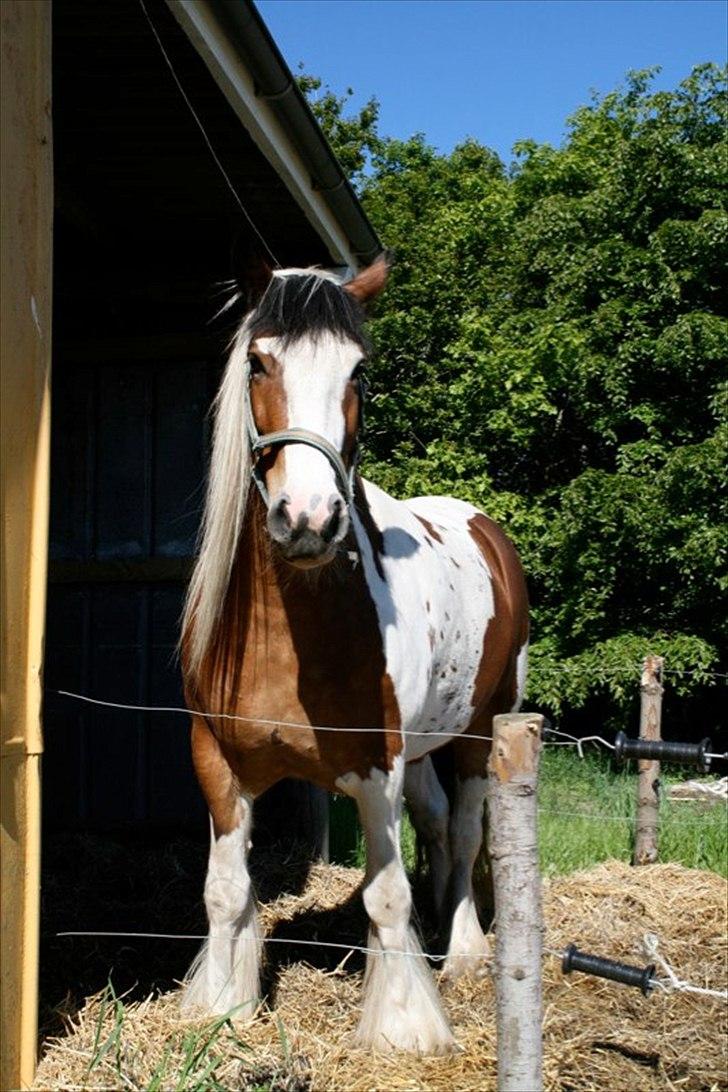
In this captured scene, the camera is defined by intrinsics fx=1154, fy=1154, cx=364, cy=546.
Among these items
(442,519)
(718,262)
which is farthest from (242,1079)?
(718,262)

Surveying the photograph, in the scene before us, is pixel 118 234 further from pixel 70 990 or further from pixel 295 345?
pixel 70 990

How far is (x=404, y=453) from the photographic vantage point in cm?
1391

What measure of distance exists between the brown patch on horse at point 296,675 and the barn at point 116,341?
559 millimetres

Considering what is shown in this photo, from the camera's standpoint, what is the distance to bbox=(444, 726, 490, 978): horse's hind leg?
4.46m

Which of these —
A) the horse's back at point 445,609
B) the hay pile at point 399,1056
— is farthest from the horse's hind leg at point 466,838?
the hay pile at point 399,1056

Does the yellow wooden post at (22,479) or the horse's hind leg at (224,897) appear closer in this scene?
the yellow wooden post at (22,479)

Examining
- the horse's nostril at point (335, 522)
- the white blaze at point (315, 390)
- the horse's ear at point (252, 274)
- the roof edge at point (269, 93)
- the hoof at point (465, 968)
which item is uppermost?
the roof edge at point (269, 93)

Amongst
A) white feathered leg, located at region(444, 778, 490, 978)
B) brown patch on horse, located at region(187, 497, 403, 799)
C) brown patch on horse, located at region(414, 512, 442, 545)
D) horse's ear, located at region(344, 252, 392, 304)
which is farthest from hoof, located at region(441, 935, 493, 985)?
horse's ear, located at region(344, 252, 392, 304)

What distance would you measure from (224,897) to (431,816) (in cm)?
161

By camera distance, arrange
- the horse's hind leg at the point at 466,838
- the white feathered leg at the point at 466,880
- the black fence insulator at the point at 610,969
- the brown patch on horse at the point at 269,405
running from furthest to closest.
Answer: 1. the horse's hind leg at the point at 466,838
2. the white feathered leg at the point at 466,880
3. the brown patch on horse at the point at 269,405
4. the black fence insulator at the point at 610,969

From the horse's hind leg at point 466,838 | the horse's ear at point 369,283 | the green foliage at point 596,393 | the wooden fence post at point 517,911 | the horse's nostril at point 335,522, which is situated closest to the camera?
the wooden fence post at point 517,911

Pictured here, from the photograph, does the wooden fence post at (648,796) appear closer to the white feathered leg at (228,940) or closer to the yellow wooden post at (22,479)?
the white feathered leg at (228,940)

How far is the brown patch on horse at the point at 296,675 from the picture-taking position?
132 inches

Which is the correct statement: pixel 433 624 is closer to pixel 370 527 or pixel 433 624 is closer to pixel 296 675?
pixel 370 527
